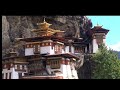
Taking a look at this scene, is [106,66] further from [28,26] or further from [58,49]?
[28,26]

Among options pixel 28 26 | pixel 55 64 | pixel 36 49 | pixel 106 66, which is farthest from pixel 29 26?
pixel 106 66

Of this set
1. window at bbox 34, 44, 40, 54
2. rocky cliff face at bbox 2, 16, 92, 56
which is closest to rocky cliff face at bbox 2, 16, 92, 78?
rocky cliff face at bbox 2, 16, 92, 56

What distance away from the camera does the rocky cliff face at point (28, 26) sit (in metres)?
11.6

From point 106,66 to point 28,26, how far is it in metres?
3.79

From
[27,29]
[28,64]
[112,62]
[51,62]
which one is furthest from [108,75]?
[27,29]

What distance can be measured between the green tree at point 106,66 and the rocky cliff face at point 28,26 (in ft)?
7.34

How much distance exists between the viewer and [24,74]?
31.6 ft

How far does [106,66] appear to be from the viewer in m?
10.3

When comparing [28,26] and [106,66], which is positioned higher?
[28,26]

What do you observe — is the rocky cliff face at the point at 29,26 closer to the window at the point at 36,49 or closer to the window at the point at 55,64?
the window at the point at 36,49

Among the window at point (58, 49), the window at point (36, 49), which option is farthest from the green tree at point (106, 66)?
the window at point (36, 49)

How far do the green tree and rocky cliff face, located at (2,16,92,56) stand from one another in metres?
2.24

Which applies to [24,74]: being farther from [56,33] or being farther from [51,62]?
[56,33]

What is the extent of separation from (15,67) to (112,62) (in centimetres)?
349
